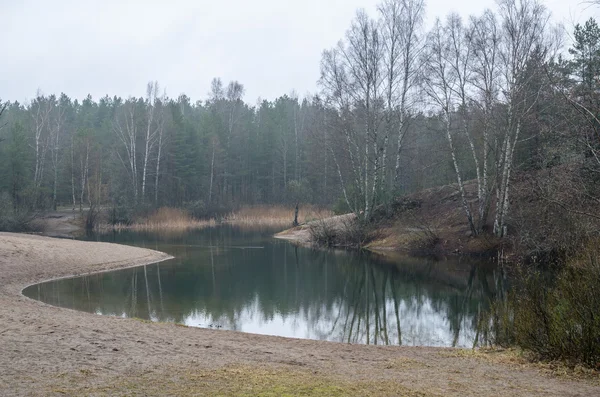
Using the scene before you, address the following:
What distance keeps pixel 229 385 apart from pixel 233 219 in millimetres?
45802

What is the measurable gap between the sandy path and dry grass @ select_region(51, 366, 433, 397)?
0.15ft

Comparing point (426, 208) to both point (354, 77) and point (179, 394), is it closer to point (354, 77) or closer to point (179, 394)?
point (354, 77)

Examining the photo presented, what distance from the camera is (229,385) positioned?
19.7ft

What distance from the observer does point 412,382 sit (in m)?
6.63

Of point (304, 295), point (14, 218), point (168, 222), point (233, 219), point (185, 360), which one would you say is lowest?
point (304, 295)

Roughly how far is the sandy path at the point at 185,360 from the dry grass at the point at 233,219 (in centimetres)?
3257

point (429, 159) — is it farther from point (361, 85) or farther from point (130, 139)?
point (130, 139)

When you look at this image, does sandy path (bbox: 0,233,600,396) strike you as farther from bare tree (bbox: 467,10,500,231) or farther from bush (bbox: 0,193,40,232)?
bush (bbox: 0,193,40,232)

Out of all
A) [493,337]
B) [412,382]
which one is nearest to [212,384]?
[412,382]

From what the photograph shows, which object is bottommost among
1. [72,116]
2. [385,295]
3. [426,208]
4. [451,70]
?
[385,295]

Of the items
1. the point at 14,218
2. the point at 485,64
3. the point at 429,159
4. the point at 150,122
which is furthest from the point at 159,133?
the point at 485,64

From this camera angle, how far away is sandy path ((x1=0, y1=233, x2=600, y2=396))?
6191 mm

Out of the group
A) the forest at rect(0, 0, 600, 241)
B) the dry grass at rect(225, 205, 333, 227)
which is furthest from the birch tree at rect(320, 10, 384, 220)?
the dry grass at rect(225, 205, 333, 227)

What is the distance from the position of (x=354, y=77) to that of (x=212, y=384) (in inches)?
1060
